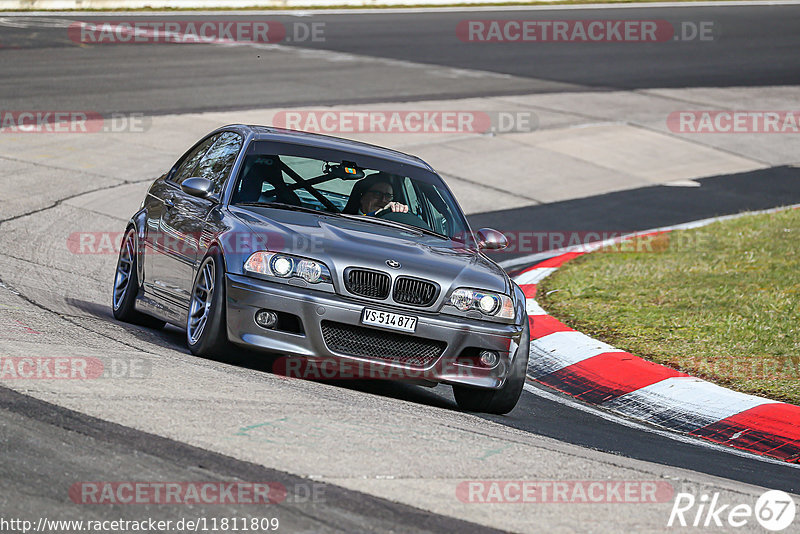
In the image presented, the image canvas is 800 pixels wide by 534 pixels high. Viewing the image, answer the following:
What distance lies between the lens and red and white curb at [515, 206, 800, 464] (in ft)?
24.1

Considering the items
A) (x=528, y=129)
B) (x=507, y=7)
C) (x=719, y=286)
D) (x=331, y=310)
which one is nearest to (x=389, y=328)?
(x=331, y=310)

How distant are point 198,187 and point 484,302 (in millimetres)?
2022

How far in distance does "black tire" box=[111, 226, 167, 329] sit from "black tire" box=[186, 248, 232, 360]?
54.2 inches

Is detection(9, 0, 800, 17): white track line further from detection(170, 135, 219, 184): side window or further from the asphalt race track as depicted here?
detection(170, 135, 219, 184): side window

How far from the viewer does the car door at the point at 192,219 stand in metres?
7.62

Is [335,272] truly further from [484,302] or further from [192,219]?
[192,219]

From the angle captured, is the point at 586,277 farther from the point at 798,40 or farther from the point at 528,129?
the point at 798,40

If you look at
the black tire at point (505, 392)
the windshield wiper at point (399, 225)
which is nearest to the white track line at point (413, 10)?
the windshield wiper at point (399, 225)

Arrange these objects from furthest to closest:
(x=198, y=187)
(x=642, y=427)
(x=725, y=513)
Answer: (x=198, y=187) < (x=642, y=427) < (x=725, y=513)

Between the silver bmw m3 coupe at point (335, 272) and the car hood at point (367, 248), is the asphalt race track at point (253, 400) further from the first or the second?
the car hood at point (367, 248)

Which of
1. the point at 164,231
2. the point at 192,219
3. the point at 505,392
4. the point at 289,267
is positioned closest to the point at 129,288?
the point at 164,231

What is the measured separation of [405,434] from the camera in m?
5.55

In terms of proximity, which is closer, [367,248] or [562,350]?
[367,248]

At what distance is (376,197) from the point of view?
8.05 metres
